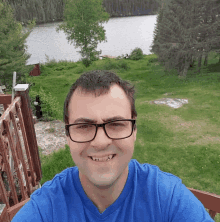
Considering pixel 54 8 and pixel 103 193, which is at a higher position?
pixel 54 8

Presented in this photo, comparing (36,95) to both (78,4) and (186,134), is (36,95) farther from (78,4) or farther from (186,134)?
(78,4)

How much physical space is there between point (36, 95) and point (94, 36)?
23300 millimetres

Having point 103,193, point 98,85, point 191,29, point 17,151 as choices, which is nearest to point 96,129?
point 98,85

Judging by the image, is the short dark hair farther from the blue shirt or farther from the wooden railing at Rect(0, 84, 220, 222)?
the wooden railing at Rect(0, 84, 220, 222)

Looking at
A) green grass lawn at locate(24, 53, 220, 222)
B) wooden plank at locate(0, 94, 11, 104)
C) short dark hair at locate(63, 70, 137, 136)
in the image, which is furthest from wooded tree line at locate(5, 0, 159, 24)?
short dark hair at locate(63, 70, 137, 136)

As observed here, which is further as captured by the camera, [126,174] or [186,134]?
[186,134]

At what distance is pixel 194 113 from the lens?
962 cm

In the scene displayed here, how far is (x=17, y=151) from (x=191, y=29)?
17.2m

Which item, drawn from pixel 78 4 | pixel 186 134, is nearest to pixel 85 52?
pixel 78 4

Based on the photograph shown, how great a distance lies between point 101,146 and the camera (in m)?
1.24

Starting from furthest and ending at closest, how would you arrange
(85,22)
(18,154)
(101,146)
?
(85,22) → (18,154) → (101,146)

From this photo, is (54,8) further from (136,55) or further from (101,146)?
(101,146)

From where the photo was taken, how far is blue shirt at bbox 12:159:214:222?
1332 millimetres

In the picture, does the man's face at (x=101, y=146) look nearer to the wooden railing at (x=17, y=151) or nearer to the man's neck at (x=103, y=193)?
the man's neck at (x=103, y=193)
